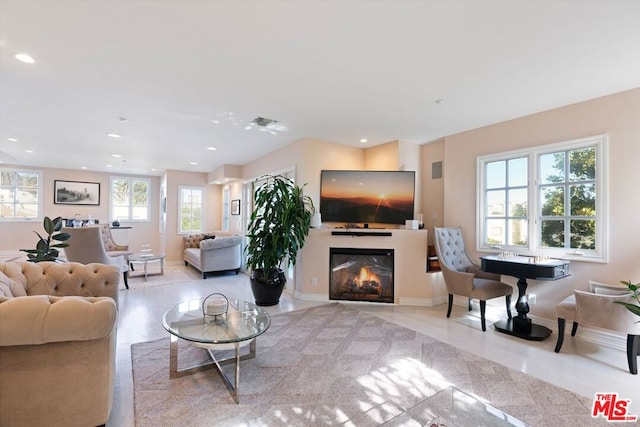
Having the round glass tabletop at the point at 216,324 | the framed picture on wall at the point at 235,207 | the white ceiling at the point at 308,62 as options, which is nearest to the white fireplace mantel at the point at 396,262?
the white ceiling at the point at 308,62

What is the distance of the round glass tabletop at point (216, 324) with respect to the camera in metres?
2.17

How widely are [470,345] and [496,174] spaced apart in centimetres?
236

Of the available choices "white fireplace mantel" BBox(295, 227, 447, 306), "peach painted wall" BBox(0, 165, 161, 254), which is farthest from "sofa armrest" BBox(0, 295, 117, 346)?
"peach painted wall" BBox(0, 165, 161, 254)

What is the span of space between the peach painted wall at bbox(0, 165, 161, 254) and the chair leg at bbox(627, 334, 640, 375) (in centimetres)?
988

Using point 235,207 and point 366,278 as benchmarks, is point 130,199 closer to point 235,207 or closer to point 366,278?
point 235,207

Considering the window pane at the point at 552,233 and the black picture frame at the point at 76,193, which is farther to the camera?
the black picture frame at the point at 76,193

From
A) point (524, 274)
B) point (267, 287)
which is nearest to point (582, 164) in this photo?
point (524, 274)

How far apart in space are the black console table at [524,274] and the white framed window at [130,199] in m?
9.11

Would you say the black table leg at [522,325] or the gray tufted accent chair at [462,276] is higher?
the gray tufted accent chair at [462,276]

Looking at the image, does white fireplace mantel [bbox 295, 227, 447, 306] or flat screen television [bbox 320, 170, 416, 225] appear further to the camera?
flat screen television [bbox 320, 170, 416, 225]

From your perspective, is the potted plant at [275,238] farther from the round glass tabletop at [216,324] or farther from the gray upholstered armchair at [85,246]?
the gray upholstered armchair at [85,246]

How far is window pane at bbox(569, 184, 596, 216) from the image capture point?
3250 mm

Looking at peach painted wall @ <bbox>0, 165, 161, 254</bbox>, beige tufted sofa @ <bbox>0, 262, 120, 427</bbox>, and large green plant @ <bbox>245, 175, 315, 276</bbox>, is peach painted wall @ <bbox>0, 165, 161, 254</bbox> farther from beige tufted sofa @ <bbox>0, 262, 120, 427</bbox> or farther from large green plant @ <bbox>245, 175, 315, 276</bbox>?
beige tufted sofa @ <bbox>0, 262, 120, 427</bbox>

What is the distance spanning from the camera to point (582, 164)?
10.9ft
